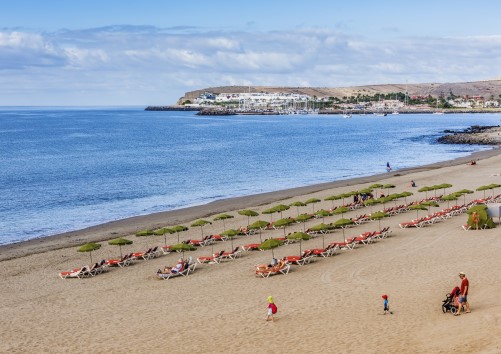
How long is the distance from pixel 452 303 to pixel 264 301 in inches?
213

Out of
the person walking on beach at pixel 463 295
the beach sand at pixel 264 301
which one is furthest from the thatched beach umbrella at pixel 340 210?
the person walking on beach at pixel 463 295

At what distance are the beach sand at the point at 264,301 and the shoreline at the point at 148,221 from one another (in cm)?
35

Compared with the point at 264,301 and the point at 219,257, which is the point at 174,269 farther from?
the point at 264,301

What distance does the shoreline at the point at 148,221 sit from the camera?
98.3ft

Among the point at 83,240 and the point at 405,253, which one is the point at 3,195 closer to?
the point at 83,240

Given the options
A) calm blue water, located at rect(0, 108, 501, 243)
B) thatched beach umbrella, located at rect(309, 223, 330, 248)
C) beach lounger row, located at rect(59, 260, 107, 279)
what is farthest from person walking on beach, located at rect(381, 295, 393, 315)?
calm blue water, located at rect(0, 108, 501, 243)

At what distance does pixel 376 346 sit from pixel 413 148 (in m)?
76.1

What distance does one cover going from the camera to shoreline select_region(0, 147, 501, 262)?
30.0 metres

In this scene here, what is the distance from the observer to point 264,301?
18.8 meters

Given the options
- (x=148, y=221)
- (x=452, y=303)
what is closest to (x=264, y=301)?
(x=452, y=303)

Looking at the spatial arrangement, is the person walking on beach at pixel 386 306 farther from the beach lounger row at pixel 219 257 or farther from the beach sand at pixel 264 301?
the beach lounger row at pixel 219 257

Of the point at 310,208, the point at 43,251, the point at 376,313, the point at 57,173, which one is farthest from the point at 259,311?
the point at 57,173

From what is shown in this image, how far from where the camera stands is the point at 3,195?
50.9 meters

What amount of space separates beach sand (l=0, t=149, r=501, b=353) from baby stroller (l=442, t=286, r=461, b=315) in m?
0.31
